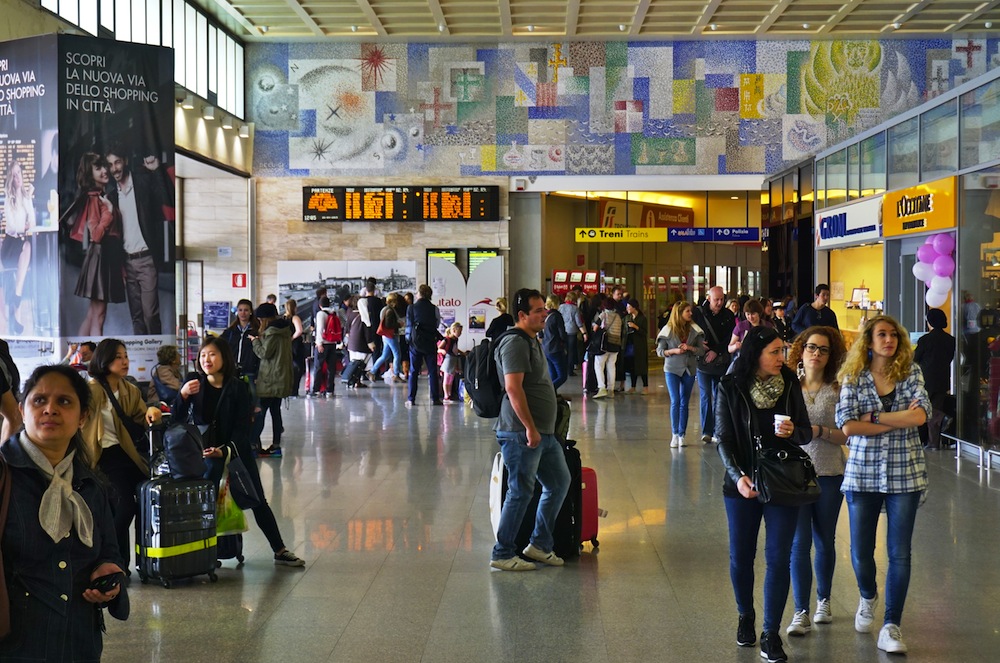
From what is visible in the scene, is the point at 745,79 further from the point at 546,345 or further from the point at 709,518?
the point at 709,518

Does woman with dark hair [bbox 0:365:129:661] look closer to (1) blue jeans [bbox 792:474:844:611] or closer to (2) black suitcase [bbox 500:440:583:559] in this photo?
(1) blue jeans [bbox 792:474:844:611]

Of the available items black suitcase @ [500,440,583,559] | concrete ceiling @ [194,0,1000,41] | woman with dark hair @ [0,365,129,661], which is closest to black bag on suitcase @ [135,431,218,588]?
black suitcase @ [500,440,583,559]

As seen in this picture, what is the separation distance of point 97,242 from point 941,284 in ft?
28.3

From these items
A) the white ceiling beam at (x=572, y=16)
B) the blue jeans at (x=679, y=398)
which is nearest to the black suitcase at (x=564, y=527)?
the blue jeans at (x=679, y=398)

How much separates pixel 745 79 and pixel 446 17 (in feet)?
23.3

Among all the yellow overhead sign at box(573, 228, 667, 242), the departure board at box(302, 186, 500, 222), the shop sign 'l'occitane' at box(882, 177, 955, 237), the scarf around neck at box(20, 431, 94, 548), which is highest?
the departure board at box(302, 186, 500, 222)

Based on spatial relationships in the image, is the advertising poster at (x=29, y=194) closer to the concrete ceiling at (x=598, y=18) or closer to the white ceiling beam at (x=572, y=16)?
the concrete ceiling at (x=598, y=18)

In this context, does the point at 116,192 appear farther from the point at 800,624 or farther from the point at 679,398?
the point at 800,624

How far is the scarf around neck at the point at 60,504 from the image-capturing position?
3174 mm

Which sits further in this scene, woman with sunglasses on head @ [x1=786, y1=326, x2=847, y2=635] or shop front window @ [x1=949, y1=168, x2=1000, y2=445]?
shop front window @ [x1=949, y1=168, x2=1000, y2=445]

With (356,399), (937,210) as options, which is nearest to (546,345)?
(356,399)

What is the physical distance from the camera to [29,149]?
10492mm

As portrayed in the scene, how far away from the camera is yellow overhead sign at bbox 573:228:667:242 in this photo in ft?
84.1

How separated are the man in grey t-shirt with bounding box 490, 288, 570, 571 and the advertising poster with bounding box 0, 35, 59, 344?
5809 mm
